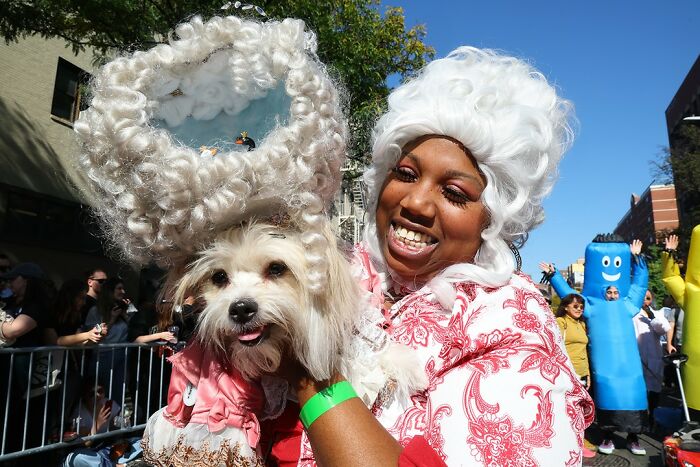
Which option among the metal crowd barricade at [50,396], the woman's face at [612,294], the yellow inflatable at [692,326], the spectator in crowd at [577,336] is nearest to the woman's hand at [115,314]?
the metal crowd barricade at [50,396]

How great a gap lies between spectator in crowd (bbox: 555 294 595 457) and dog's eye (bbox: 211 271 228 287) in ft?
19.9

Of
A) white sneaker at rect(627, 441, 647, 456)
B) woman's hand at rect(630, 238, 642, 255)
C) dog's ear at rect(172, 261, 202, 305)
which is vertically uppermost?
woman's hand at rect(630, 238, 642, 255)

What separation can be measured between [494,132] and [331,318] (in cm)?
77

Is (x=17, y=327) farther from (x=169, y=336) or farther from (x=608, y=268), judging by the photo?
(x=608, y=268)

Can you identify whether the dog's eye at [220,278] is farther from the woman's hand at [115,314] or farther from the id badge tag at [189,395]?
the woman's hand at [115,314]

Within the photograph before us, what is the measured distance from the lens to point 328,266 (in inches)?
54.6

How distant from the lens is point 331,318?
1.39m

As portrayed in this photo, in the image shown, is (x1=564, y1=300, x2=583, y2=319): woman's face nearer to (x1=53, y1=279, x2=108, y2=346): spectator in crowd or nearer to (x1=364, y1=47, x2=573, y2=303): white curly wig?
(x1=53, y1=279, x2=108, y2=346): spectator in crowd

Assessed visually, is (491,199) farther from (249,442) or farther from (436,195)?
(249,442)

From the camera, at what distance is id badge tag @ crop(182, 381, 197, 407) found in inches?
58.0

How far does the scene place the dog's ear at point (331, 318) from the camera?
1.35m

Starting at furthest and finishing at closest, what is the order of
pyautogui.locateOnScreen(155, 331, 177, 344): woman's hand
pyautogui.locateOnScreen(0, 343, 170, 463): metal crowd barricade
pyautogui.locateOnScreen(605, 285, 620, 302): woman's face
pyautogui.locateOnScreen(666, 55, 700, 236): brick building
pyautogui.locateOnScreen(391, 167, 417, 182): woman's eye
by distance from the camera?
pyautogui.locateOnScreen(666, 55, 700, 236): brick building → pyautogui.locateOnScreen(605, 285, 620, 302): woman's face → pyautogui.locateOnScreen(0, 343, 170, 463): metal crowd barricade → pyautogui.locateOnScreen(155, 331, 177, 344): woman's hand → pyautogui.locateOnScreen(391, 167, 417, 182): woman's eye

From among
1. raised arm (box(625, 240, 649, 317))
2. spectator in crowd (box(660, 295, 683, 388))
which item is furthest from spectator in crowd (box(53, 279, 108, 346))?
spectator in crowd (box(660, 295, 683, 388))

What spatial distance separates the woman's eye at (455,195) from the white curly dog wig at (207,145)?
417 mm
